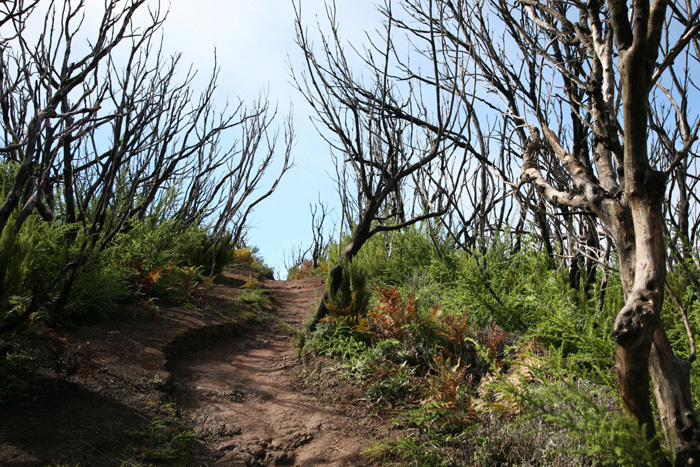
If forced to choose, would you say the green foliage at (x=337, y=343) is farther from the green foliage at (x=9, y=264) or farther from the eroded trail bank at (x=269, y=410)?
the green foliage at (x=9, y=264)

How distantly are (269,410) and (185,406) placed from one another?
626 millimetres

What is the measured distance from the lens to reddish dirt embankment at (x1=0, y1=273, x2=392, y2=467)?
2756 mm

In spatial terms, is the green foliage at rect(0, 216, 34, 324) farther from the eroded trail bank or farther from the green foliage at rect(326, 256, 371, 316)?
the green foliage at rect(326, 256, 371, 316)

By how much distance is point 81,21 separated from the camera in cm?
451

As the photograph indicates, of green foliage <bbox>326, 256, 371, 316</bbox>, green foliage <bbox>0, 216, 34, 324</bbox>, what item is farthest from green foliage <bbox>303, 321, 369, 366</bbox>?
green foliage <bbox>0, 216, 34, 324</bbox>

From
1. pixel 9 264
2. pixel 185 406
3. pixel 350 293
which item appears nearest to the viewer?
pixel 9 264

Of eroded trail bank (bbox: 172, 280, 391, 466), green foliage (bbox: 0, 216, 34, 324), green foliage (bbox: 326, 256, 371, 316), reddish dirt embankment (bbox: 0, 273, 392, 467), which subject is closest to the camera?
reddish dirt embankment (bbox: 0, 273, 392, 467)

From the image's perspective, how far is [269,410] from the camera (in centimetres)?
378

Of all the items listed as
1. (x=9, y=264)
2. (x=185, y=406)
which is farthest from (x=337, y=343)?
(x=9, y=264)

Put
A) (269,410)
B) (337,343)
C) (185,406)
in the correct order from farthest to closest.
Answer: (337,343) < (269,410) < (185,406)

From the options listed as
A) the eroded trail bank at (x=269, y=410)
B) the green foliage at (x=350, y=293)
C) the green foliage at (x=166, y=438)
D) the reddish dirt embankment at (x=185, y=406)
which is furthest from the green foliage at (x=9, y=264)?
the green foliage at (x=350, y=293)

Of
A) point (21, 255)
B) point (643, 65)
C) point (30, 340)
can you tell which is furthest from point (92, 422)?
point (643, 65)

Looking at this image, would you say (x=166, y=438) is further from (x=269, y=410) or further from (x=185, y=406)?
(x=269, y=410)

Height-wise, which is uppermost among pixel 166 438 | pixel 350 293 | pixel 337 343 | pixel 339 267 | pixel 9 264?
pixel 339 267
